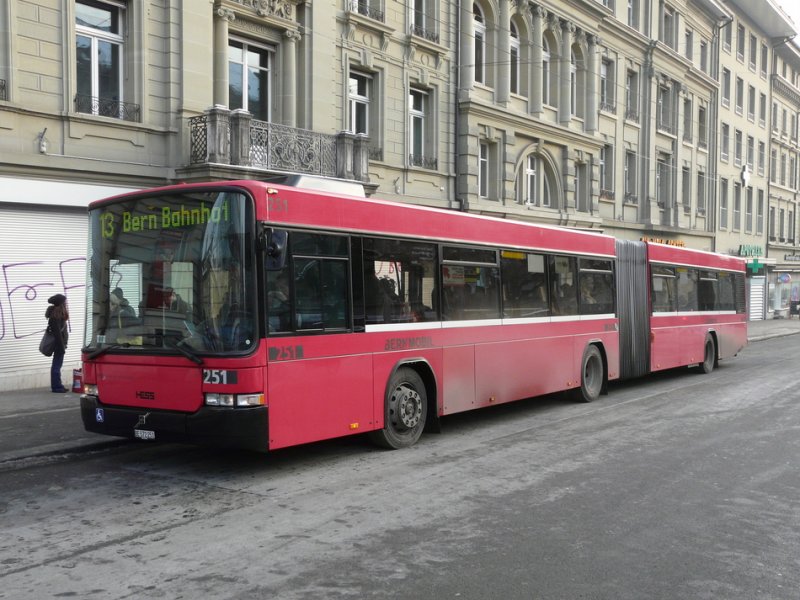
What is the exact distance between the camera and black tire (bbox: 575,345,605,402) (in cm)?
1360

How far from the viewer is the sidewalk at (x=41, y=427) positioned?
8.83 meters

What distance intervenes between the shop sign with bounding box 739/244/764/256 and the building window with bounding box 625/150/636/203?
1589cm

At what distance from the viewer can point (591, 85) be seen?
1214 inches

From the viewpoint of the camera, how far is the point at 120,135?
49.5ft

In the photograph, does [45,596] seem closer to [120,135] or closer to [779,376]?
[120,135]

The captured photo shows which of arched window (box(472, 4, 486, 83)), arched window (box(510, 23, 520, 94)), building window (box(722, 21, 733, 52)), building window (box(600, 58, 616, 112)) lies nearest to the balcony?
arched window (box(472, 4, 486, 83))

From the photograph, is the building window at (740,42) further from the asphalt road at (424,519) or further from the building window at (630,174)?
the asphalt road at (424,519)

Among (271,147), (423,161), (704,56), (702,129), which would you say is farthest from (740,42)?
(271,147)

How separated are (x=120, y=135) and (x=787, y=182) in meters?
54.5

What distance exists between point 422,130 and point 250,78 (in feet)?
21.3

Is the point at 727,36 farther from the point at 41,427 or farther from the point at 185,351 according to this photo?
the point at 185,351

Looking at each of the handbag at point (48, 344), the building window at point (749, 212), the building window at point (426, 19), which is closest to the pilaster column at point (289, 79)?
the building window at point (426, 19)

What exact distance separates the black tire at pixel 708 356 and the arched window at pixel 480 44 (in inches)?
449

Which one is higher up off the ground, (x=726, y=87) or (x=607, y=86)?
(x=726, y=87)
